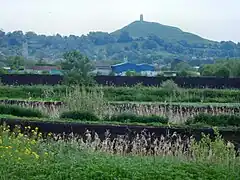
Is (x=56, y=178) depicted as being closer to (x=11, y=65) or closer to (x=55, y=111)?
(x=55, y=111)

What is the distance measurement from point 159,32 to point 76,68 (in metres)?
69.6

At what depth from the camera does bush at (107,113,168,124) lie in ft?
49.6

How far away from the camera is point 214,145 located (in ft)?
28.9

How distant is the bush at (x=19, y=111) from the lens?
16.5 metres

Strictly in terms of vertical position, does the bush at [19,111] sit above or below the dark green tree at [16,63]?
below

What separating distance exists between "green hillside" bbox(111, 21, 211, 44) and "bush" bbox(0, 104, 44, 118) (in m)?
75.3

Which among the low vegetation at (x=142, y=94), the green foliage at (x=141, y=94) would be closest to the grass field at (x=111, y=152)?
the green foliage at (x=141, y=94)

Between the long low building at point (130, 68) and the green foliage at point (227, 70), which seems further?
the long low building at point (130, 68)

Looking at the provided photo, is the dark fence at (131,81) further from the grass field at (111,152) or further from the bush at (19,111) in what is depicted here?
the bush at (19,111)

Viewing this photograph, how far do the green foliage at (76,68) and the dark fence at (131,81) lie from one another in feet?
3.37

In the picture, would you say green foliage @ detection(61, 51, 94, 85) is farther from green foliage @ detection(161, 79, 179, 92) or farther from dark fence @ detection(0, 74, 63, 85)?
green foliage @ detection(161, 79, 179, 92)

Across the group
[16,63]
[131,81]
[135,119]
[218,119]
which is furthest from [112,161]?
[16,63]

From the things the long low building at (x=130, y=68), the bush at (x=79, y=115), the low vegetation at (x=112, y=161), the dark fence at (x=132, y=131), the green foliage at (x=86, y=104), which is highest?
the long low building at (x=130, y=68)

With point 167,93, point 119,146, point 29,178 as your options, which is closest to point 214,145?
point 119,146
